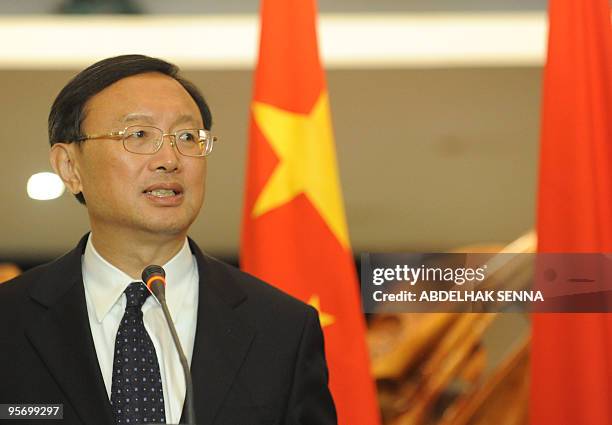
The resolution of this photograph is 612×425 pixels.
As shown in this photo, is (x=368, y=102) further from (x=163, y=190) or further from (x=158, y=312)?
(x=158, y=312)

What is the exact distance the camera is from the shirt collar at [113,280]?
207 cm

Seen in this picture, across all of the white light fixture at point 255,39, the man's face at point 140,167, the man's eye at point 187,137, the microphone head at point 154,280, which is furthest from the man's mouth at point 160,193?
the white light fixture at point 255,39

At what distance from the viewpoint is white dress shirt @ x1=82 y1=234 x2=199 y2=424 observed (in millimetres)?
1985

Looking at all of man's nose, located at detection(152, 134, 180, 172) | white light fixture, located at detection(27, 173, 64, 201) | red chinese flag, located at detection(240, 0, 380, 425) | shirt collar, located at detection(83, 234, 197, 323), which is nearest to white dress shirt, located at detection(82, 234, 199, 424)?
shirt collar, located at detection(83, 234, 197, 323)

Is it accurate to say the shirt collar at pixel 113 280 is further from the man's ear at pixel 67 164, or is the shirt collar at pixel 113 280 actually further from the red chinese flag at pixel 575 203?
the red chinese flag at pixel 575 203

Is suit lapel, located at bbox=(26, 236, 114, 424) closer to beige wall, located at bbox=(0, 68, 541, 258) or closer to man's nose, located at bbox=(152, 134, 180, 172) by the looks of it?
man's nose, located at bbox=(152, 134, 180, 172)

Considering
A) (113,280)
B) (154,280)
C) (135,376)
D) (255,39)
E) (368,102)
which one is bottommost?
(135,376)

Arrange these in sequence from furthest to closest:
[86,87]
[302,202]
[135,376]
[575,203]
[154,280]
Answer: [302,202], [575,203], [86,87], [135,376], [154,280]

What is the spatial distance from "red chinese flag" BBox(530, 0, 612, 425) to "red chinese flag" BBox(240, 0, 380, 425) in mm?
580

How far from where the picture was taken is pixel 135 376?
195 centimetres

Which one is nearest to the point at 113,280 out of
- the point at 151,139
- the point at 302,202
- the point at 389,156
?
the point at 151,139

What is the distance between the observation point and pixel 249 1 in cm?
348

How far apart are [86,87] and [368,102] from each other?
5.03 feet

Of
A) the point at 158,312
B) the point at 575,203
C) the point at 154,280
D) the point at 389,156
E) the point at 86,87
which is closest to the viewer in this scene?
the point at 154,280
